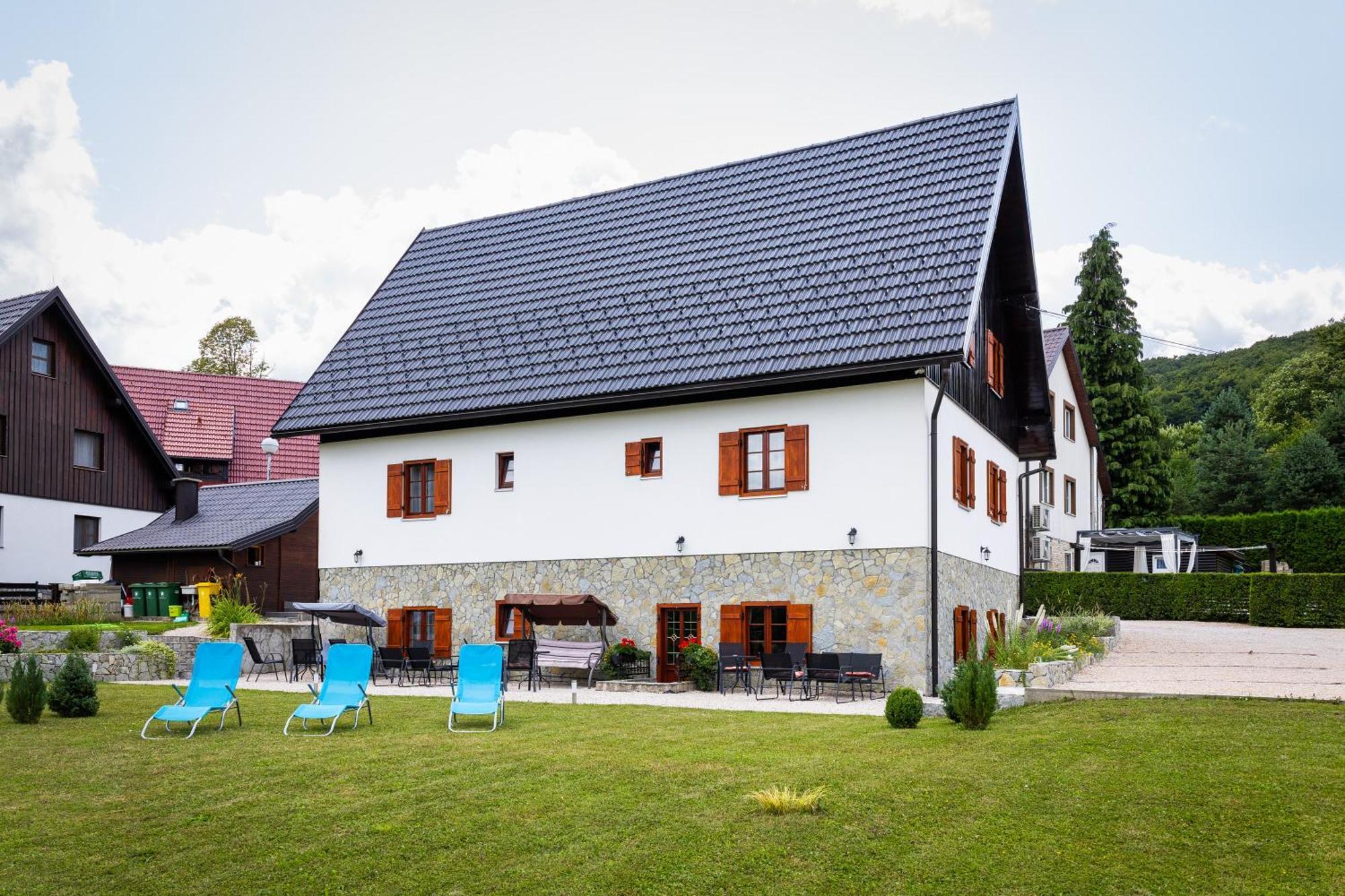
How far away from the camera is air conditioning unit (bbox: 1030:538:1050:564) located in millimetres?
29594

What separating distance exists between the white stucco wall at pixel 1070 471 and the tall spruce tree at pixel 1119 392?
12.4ft

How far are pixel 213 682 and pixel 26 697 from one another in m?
1.98

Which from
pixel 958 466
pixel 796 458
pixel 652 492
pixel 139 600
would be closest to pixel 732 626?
pixel 652 492

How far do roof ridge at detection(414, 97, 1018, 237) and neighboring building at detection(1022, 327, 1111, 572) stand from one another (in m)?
12.6

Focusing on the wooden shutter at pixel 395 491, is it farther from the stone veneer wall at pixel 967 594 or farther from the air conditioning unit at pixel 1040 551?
the air conditioning unit at pixel 1040 551

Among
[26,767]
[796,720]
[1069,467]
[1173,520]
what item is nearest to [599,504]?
[796,720]

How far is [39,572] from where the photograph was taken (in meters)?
32.5

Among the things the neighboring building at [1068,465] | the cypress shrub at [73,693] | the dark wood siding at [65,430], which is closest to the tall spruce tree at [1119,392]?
the neighboring building at [1068,465]

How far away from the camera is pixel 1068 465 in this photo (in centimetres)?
3916

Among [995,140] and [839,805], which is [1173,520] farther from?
[839,805]

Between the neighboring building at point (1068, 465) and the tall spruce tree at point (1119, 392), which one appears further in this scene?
the tall spruce tree at point (1119, 392)

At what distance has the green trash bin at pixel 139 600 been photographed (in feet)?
95.9

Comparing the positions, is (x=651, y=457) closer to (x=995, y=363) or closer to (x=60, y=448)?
(x=995, y=363)

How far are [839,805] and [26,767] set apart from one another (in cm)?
738
